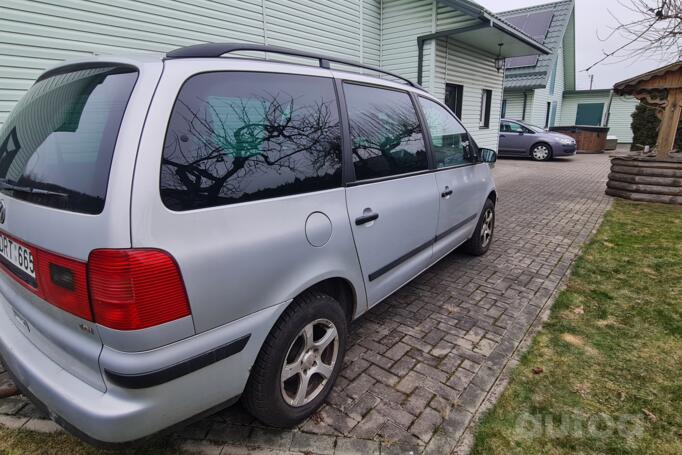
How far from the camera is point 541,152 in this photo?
48.9 feet

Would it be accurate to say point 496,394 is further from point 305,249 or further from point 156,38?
point 156,38

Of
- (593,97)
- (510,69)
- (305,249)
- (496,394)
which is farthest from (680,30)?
(593,97)

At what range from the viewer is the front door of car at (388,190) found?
7.48 ft

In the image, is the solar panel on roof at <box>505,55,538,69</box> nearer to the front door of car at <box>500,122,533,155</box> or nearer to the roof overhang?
the front door of car at <box>500,122,533,155</box>

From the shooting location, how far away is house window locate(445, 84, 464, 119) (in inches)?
406

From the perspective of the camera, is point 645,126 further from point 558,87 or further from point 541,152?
point 558,87

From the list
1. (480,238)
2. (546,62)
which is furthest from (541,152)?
(480,238)

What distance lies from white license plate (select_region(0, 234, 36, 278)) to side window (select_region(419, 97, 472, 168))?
2672mm

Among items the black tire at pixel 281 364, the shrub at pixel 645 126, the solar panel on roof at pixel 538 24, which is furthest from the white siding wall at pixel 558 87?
the black tire at pixel 281 364

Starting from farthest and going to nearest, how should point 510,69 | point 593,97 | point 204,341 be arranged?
1. point 593,97
2. point 510,69
3. point 204,341

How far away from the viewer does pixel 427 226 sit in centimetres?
302

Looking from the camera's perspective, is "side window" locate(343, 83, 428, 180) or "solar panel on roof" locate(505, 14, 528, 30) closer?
"side window" locate(343, 83, 428, 180)

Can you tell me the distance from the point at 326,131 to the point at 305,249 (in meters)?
0.68

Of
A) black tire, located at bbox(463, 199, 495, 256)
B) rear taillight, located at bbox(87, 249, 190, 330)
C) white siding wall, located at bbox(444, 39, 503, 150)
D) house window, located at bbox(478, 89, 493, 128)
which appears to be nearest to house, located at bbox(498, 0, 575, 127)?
white siding wall, located at bbox(444, 39, 503, 150)
